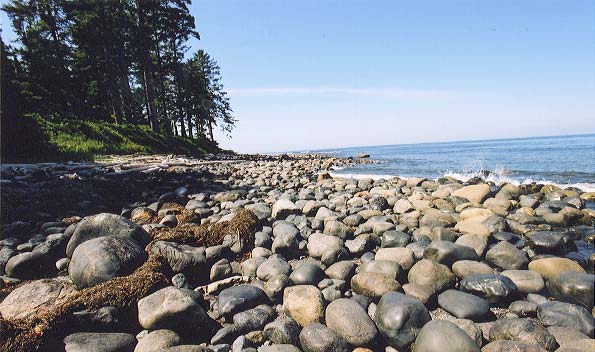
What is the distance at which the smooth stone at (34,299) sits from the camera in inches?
116

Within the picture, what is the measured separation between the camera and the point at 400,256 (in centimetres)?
390

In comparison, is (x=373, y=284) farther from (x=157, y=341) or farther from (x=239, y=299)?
(x=157, y=341)

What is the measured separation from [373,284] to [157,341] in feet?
6.89

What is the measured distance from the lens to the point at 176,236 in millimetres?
4574

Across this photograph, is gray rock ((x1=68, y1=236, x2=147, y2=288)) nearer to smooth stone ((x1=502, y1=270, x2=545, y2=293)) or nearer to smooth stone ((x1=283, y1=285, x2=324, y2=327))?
smooth stone ((x1=283, y1=285, x2=324, y2=327))

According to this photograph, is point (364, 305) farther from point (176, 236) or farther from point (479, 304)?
point (176, 236)

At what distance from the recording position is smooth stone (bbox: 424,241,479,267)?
3.87 meters

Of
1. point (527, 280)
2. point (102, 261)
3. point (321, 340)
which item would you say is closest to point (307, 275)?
point (321, 340)

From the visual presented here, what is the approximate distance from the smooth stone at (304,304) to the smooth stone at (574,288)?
2.50m

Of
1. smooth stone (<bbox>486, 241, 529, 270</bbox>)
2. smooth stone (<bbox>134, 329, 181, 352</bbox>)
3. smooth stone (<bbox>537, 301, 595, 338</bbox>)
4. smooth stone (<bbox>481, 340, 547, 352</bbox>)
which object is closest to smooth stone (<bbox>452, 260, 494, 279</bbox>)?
smooth stone (<bbox>486, 241, 529, 270</bbox>)

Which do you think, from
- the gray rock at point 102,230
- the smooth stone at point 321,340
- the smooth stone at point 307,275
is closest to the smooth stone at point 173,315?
the smooth stone at point 321,340

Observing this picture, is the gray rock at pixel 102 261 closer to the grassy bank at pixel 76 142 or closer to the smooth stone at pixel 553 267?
the smooth stone at pixel 553 267

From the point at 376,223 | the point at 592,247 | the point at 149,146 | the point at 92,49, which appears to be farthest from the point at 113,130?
the point at 592,247

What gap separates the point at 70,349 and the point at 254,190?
22.0 feet
